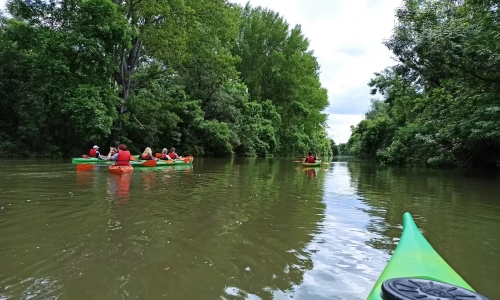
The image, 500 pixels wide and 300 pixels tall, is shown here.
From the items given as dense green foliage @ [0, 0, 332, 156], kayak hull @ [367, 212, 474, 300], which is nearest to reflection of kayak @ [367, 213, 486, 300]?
kayak hull @ [367, 212, 474, 300]

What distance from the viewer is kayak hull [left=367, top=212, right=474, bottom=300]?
281cm

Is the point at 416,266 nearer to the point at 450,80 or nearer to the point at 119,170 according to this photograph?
the point at 119,170

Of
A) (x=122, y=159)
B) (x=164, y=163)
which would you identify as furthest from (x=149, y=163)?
(x=122, y=159)

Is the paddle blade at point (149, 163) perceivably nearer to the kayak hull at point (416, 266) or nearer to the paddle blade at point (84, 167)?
the paddle blade at point (84, 167)

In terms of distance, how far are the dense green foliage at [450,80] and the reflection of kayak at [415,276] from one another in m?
12.2

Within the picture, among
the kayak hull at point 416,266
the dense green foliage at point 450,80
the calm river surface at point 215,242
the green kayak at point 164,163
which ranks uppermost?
the dense green foliage at point 450,80

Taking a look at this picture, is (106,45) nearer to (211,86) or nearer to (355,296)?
(211,86)

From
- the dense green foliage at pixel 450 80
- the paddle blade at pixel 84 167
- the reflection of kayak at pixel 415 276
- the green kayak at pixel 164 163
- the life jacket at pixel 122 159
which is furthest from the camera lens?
the green kayak at pixel 164 163

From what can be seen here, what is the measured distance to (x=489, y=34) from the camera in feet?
43.2

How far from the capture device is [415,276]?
282 centimetres

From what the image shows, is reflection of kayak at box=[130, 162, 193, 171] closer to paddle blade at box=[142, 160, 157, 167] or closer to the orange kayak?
paddle blade at box=[142, 160, 157, 167]

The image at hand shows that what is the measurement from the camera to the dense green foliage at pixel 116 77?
63.8 feet

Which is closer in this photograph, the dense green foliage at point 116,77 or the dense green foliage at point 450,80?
the dense green foliage at point 450,80

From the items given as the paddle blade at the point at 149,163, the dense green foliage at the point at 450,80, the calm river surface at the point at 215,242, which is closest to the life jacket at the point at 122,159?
the paddle blade at the point at 149,163
